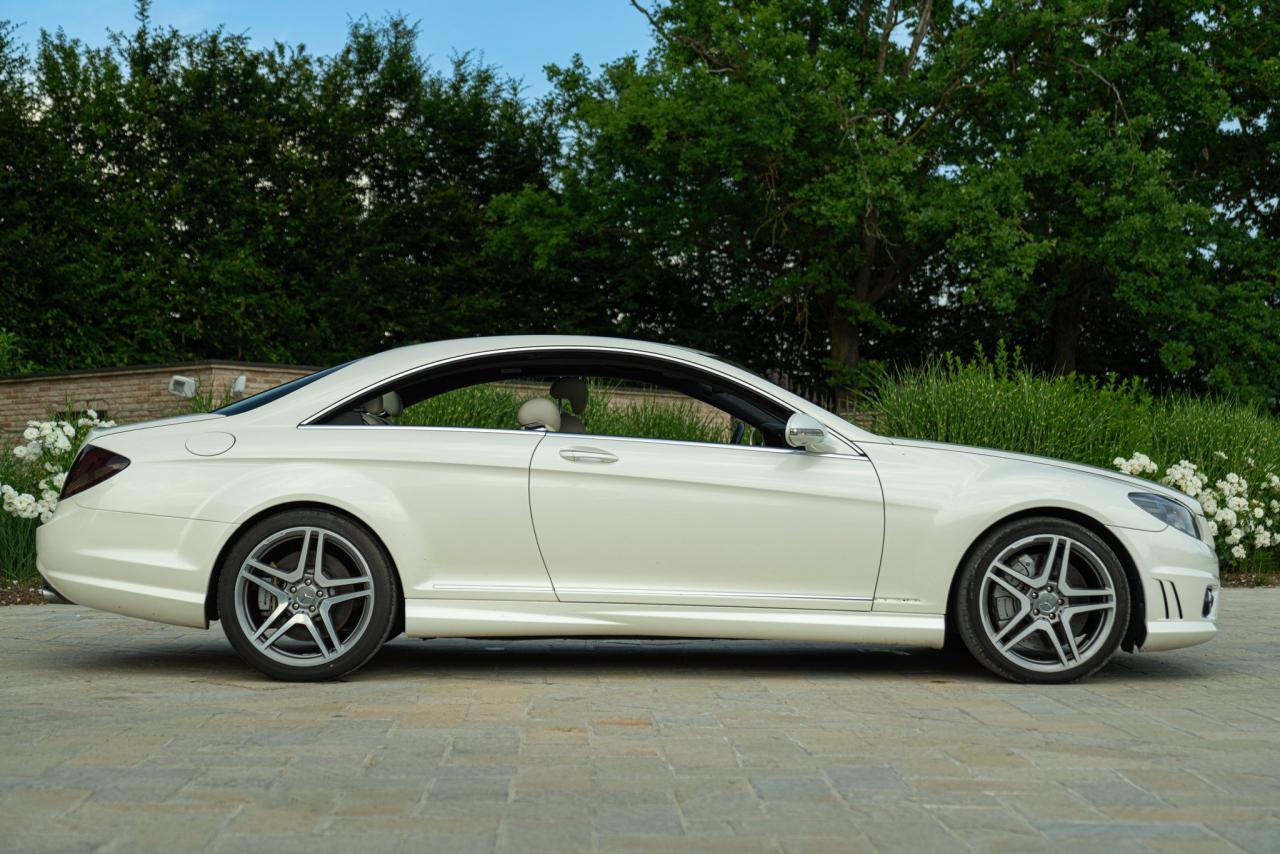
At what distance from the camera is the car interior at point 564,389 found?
654cm

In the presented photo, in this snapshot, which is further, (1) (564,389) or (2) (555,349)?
(1) (564,389)

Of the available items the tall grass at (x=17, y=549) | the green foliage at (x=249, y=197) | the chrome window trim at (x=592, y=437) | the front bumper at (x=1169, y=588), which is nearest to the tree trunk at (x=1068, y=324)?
the green foliage at (x=249, y=197)

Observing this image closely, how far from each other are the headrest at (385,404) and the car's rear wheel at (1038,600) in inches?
105

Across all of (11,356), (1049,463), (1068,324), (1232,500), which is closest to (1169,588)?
(1049,463)

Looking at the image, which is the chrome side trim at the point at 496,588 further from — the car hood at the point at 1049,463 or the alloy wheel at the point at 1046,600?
the alloy wheel at the point at 1046,600

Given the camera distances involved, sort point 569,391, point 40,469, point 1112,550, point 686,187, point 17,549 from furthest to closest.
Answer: point 686,187 < point 40,469 < point 17,549 < point 569,391 < point 1112,550

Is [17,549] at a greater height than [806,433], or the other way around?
[806,433]

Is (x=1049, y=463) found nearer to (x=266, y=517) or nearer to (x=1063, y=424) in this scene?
(x=266, y=517)

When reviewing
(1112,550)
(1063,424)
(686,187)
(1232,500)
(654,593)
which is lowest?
(654,593)

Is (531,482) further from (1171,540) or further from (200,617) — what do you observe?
(1171,540)

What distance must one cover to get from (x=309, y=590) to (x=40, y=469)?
6575mm

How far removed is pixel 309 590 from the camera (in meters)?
6.14

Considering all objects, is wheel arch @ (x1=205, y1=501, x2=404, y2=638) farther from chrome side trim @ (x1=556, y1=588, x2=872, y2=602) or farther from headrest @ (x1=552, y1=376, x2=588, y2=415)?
headrest @ (x1=552, y1=376, x2=588, y2=415)

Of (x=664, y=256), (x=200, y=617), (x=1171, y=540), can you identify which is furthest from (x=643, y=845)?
(x=664, y=256)
